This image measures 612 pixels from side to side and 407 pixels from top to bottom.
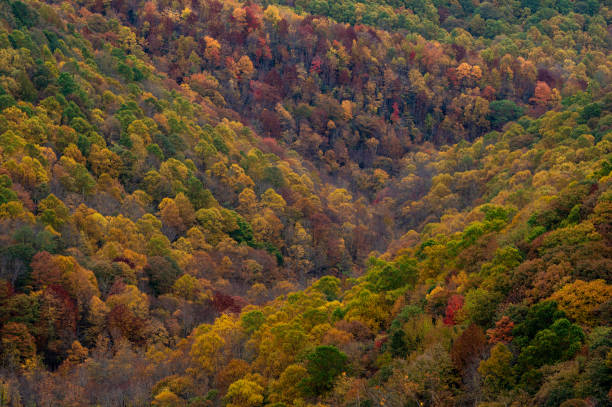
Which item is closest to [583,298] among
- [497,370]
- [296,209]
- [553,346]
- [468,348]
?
[553,346]

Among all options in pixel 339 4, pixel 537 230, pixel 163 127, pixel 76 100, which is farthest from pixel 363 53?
pixel 537 230

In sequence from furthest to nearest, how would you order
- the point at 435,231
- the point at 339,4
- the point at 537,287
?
the point at 339,4
the point at 435,231
the point at 537,287

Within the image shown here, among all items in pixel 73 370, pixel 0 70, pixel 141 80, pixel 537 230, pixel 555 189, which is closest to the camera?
pixel 537 230

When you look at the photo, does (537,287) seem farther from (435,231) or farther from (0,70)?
(0,70)

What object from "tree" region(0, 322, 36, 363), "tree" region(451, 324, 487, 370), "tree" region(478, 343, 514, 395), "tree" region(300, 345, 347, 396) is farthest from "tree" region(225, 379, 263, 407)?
"tree" region(0, 322, 36, 363)

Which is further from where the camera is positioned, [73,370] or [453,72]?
[453,72]

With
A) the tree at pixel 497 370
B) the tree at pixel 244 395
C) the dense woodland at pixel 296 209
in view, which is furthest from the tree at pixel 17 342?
the tree at pixel 497 370

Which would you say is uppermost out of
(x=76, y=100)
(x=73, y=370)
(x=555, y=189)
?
(x=555, y=189)

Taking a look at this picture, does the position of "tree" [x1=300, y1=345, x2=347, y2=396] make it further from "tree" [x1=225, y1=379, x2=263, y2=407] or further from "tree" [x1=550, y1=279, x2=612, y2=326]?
"tree" [x1=550, y1=279, x2=612, y2=326]
